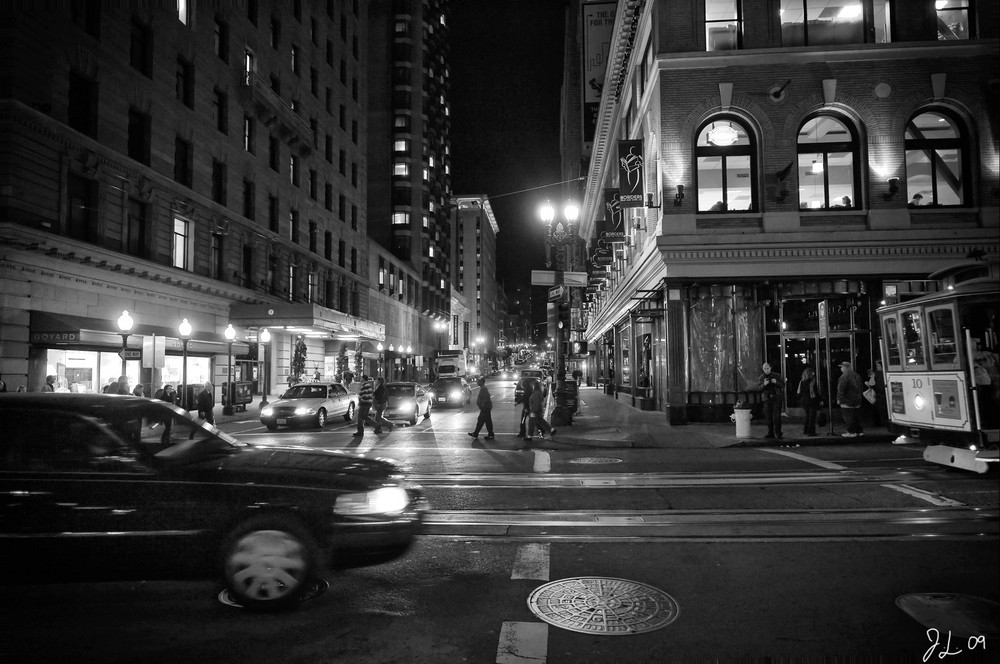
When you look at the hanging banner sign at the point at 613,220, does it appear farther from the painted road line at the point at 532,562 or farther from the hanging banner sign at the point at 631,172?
the painted road line at the point at 532,562

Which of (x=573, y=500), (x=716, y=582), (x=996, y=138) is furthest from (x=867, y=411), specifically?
(x=716, y=582)

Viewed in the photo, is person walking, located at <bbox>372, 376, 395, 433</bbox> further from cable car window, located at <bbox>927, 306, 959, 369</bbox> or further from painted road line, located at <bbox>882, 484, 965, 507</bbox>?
cable car window, located at <bbox>927, 306, 959, 369</bbox>

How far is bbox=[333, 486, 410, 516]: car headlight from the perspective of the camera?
4.89 m

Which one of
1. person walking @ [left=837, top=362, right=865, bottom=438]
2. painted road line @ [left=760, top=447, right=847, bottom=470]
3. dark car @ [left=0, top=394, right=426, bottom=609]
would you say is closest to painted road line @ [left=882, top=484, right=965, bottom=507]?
painted road line @ [left=760, top=447, right=847, bottom=470]

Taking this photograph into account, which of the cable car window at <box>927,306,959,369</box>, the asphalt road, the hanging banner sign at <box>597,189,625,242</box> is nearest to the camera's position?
the asphalt road

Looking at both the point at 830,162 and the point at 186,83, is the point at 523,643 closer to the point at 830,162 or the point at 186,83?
the point at 830,162

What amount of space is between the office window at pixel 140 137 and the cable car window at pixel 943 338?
27.6 metres

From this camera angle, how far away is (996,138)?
1902cm

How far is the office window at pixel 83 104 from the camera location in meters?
22.2

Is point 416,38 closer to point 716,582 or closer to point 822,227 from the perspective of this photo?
point 822,227

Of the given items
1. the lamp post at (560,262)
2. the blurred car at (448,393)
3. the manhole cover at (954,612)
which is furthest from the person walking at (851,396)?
the blurred car at (448,393)

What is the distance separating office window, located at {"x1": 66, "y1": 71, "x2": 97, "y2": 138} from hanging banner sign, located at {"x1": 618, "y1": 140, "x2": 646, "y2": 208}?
1924 centimetres

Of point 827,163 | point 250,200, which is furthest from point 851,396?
point 250,200

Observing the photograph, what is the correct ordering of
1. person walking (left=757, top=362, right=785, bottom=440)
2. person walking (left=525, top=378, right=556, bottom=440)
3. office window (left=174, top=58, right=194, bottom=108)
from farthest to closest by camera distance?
1. office window (left=174, top=58, right=194, bottom=108)
2. person walking (left=525, top=378, right=556, bottom=440)
3. person walking (left=757, top=362, right=785, bottom=440)
